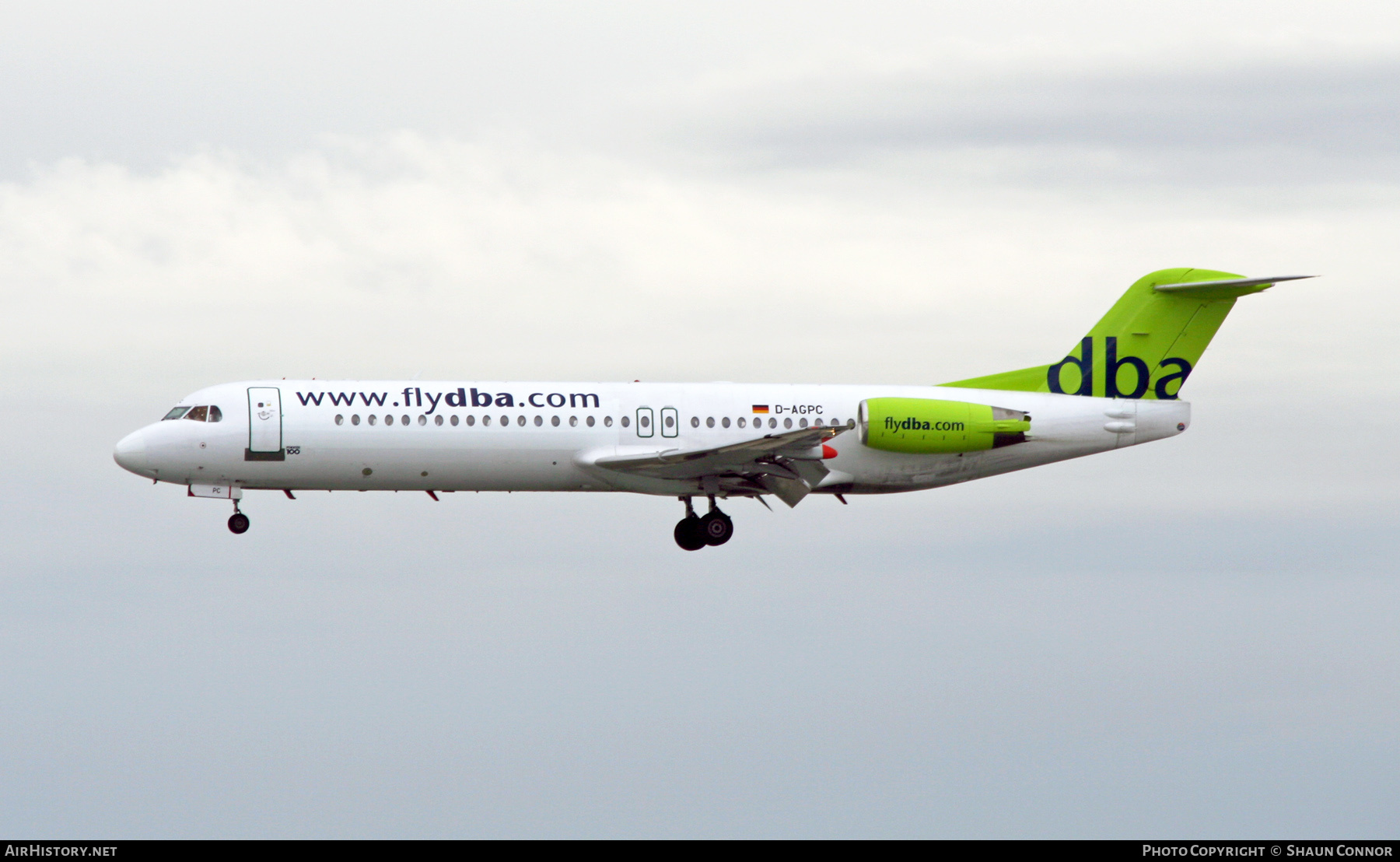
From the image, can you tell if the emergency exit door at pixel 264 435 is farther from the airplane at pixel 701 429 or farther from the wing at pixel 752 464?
the wing at pixel 752 464

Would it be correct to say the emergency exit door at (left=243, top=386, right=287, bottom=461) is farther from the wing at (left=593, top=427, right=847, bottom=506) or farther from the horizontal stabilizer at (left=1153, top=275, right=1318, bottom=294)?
the horizontal stabilizer at (left=1153, top=275, right=1318, bottom=294)

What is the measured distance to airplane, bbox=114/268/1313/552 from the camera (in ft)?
119

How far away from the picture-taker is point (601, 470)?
37.2 m

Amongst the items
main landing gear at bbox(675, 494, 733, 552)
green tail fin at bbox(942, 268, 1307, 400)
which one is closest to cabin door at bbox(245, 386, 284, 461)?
main landing gear at bbox(675, 494, 733, 552)

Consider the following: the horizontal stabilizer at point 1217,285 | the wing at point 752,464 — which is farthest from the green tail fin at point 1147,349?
the wing at point 752,464

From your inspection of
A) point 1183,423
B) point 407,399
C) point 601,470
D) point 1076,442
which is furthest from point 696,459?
point 1183,423

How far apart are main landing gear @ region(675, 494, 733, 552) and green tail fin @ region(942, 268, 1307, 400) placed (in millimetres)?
6665

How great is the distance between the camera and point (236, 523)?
→ 36.5 m

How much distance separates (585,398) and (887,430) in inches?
266

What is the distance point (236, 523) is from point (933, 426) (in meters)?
15.4

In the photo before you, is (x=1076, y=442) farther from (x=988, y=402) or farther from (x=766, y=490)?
(x=766, y=490)

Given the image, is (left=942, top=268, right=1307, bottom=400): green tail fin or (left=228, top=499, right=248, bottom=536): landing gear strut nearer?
(left=228, top=499, right=248, bottom=536): landing gear strut

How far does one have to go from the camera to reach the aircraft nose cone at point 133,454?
3616 cm

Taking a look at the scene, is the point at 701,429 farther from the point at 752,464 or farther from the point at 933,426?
the point at 933,426
